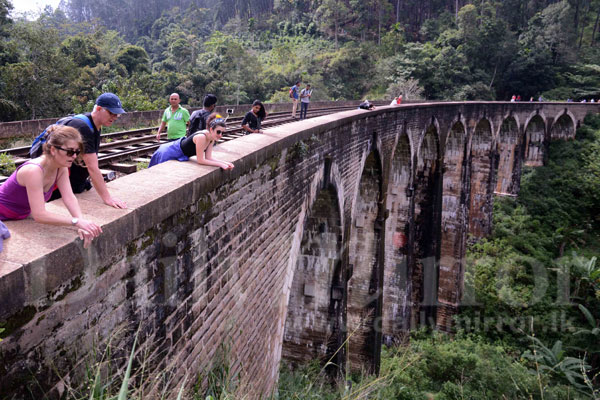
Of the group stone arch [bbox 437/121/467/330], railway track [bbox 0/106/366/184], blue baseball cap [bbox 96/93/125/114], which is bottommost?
stone arch [bbox 437/121/467/330]

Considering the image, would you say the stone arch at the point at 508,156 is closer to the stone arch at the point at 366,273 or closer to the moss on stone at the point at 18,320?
the stone arch at the point at 366,273

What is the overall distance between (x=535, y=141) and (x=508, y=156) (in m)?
3.71

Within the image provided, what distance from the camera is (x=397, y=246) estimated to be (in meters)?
13.2

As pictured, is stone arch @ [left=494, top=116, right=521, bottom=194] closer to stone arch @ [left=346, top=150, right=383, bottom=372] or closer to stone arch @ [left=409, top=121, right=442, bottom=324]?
stone arch @ [left=409, top=121, right=442, bottom=324]

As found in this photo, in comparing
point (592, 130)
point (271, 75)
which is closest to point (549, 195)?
point (592, 130)

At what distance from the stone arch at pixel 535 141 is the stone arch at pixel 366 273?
20.7 meters

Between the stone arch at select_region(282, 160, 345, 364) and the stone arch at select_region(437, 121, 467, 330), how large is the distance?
9.20 m

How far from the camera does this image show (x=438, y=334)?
14.7 metres

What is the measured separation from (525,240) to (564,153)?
32.8ft

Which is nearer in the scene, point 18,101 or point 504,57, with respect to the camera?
point 18,101

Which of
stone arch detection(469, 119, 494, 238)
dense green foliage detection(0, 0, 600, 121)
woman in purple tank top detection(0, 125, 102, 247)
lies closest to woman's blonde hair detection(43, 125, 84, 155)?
woman in purple tank top detection(0, 125, 102, 247)

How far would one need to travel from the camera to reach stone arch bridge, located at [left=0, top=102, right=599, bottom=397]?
1771 millimetres

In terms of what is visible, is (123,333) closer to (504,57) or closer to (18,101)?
(18,101)

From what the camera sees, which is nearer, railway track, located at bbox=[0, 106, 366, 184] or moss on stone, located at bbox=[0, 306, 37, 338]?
moss on stone, located at bbox=[0, 306, 37, 338]
